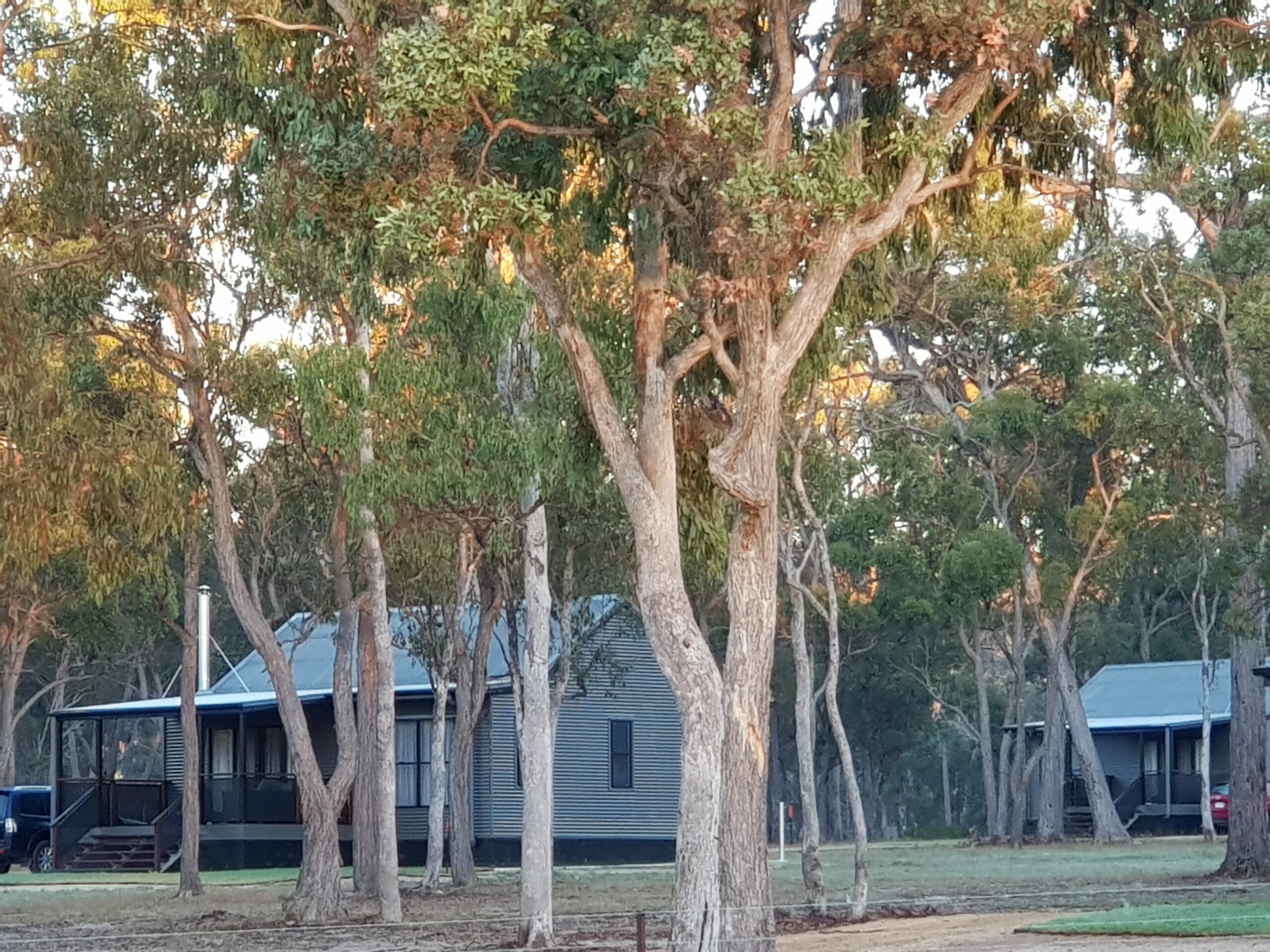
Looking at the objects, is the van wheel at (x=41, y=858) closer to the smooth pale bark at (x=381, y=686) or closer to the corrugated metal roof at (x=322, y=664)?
the corrugated metal roof at (x=322, y=664)

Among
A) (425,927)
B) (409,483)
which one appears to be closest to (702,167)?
(409,483)

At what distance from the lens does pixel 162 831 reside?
3897cm

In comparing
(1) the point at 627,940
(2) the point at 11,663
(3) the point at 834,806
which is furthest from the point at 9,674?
(1) the point at 627,940

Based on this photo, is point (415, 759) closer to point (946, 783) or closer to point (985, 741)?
point (985, 741)

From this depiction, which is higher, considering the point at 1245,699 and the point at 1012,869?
the point at 1245,699

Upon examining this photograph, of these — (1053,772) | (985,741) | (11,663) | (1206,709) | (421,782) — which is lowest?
(1053,772)

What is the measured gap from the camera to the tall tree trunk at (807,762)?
74.2ft

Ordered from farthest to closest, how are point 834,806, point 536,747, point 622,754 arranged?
point 834,806
point 622,754
point 536,747

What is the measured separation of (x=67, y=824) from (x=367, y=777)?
1624 centimetres

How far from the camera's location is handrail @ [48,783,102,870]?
3931cm

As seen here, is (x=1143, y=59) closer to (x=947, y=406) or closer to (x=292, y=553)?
(x=292, y=553)

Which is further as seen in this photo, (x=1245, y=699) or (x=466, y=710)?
(x=466, y=710)

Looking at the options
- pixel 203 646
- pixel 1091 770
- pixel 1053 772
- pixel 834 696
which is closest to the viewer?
pixel 834 696

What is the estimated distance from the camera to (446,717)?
39250mm
